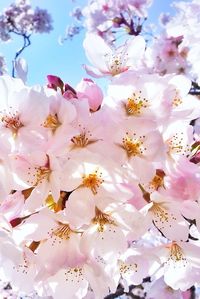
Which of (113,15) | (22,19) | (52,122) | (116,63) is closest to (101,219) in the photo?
(52,122)

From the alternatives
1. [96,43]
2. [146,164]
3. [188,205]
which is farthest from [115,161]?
[96,43]

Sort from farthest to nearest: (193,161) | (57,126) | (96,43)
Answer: (96,43) → (193,161) → (57,126)

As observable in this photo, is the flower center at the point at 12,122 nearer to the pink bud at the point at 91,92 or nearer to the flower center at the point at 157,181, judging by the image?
the pink bud at the point at 91,92

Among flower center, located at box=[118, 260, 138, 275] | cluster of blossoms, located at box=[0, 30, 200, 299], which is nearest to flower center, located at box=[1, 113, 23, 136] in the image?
cluster of blossoms, located at box=[0, 30, 200, 299]

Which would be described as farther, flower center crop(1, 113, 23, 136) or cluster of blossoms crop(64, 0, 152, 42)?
cluster of blossoms crop(64, 0, 152, 42)

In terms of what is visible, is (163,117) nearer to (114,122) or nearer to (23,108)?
(114,122)

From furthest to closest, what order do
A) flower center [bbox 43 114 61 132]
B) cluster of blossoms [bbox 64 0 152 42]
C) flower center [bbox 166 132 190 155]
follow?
cluster of blossoms [bbox 64 0 152 42], flower center [bbox 166 132 190 155], flower center [bbox 43 114 61 132]

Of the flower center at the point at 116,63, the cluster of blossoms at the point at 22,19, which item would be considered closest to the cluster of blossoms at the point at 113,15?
the cluster of blossoms at the point at 22,19

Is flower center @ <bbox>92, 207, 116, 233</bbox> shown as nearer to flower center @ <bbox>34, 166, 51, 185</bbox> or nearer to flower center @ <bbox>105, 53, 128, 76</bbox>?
flower center @ <bbox>34, 166, 51, 185</bbox>
